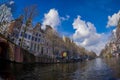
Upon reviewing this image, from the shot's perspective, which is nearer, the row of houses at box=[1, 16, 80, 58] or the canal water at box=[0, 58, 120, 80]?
the canal water at box=[0, 58, 120, 80]

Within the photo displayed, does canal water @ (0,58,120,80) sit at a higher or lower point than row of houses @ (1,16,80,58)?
lower

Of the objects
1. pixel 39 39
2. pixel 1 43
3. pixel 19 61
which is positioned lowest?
pixel 19 61

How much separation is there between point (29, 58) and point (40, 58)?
1043 centimetres

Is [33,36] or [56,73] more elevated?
[33,36]

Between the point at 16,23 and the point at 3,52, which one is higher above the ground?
the point at 16,23

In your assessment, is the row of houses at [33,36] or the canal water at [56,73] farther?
the row of houses at [33,36]

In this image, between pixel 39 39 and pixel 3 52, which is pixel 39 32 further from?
pixel 3 52

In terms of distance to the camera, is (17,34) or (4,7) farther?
(17,34)

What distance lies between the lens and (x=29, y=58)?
66.2 m

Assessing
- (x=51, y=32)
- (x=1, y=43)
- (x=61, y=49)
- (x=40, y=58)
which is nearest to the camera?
(x=1, y=43)

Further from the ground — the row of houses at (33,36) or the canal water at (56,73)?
the row of houses at (33,36)

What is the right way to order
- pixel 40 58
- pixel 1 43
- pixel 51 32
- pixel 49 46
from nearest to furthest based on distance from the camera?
1. pixel 1 43
2. pixel 40 58
3. pixel 51 32
4. pixel 49 46

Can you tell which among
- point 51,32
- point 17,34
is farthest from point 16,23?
point 51,32

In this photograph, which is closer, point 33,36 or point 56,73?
point 56,73
